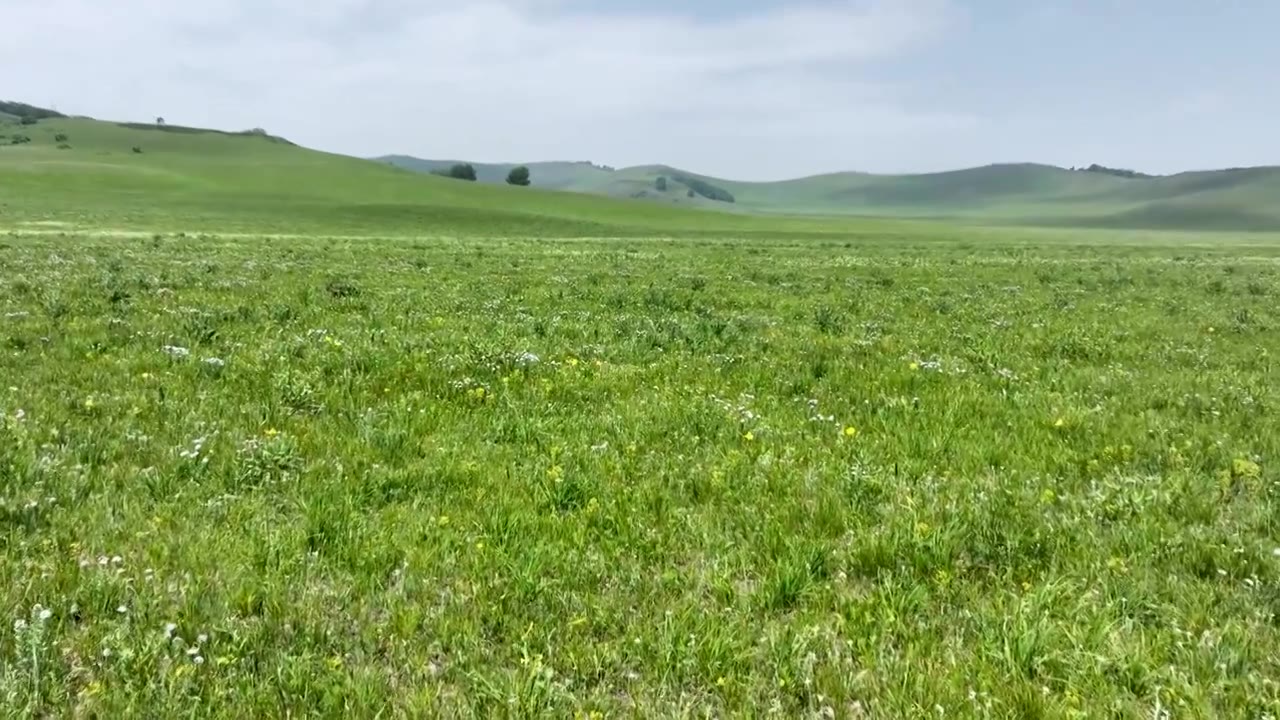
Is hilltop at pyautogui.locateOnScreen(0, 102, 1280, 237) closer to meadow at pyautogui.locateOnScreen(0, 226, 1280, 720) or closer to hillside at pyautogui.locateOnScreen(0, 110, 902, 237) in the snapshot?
hillside at pyautogui.locateOnScreen(0, 110, 902, 237)

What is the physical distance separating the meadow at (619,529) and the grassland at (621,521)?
0.10 feet

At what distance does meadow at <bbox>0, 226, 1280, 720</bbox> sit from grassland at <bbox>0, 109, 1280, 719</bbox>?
3 centimetres

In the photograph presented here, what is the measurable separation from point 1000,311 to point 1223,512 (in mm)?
14066

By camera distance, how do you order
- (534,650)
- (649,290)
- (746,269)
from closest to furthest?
(534,650) → (649,290) → (746,269)

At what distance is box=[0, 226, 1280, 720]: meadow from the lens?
4.06 meters

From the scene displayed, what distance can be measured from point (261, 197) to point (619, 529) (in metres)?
106

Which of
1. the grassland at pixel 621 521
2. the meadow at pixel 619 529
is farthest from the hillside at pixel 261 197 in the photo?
the meadow at pixel 619 529

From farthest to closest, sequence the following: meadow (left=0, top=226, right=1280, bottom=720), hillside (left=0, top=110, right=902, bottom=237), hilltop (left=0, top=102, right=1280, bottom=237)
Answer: hilltop (left=0, top=102, right=1280, bottom=237)
hillside (left=0, top=110, right=902, bottom=237)
meadow (left=0, top=226, right=1280, bottom=720)

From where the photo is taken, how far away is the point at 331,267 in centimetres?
2669

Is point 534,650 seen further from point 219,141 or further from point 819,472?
point 219,141

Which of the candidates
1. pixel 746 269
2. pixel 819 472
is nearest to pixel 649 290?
pixel 746 269

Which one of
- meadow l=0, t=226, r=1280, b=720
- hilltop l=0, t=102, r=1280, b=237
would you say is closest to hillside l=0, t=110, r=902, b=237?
hilltop l=0, t=102, r=1280, b=237

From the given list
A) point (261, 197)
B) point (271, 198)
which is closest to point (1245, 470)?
point (271, 198)

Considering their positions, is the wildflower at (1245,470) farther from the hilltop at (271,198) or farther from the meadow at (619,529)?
the hilltop at (271,198)
